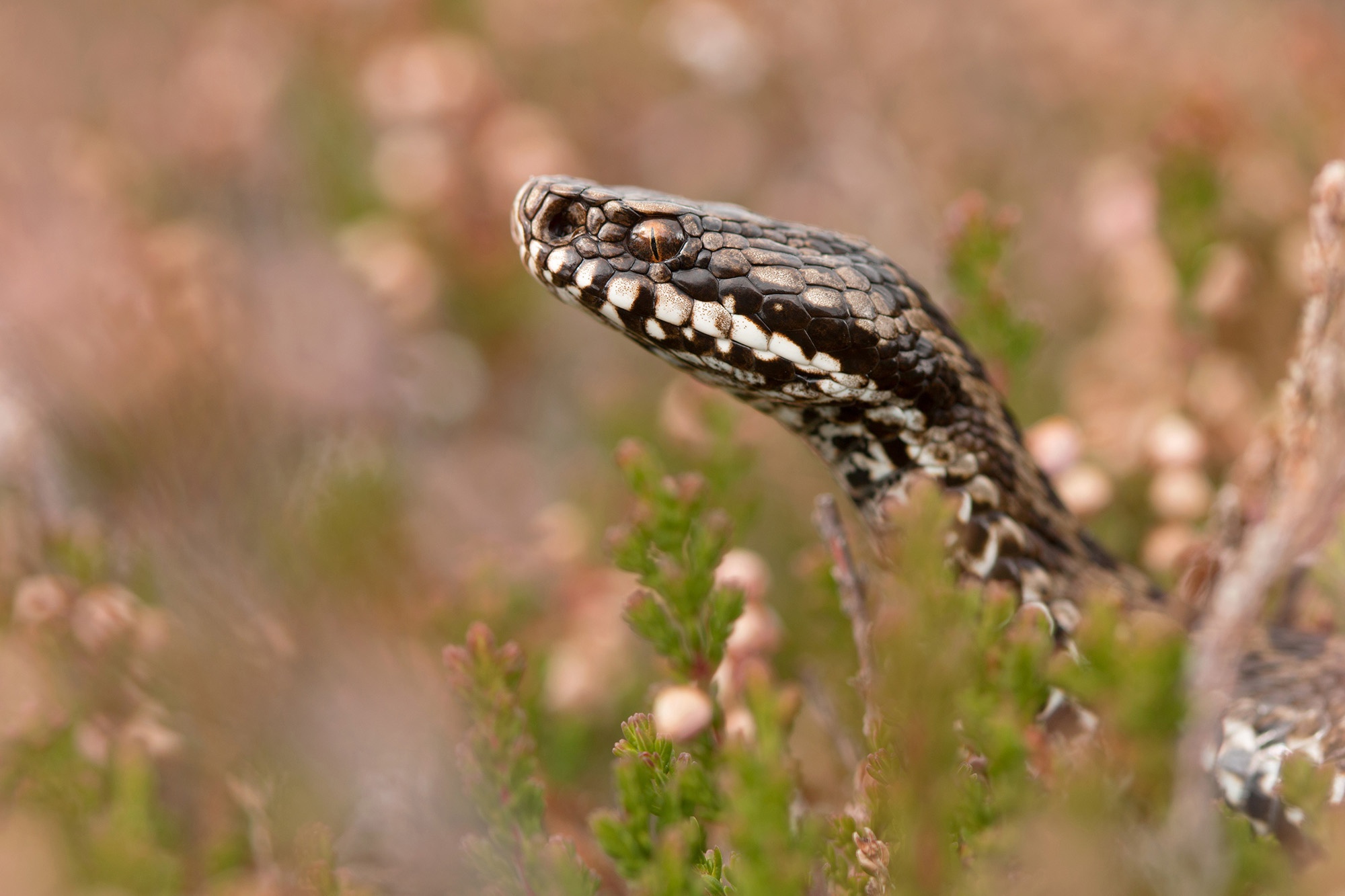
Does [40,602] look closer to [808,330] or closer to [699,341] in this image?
[699,341]

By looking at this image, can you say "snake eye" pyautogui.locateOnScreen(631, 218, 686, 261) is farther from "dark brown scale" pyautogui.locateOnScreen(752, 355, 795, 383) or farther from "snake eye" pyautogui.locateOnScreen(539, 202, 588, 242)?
"dark brown scale" pyautogui.locateOnScreen(752, 355, 795, 383)

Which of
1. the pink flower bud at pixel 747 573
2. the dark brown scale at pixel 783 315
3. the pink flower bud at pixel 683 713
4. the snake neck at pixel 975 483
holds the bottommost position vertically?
the pink flower bud at pixel 683 713

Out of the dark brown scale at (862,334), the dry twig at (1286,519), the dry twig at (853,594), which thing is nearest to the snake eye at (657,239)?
the dark brown scale at (862,334)

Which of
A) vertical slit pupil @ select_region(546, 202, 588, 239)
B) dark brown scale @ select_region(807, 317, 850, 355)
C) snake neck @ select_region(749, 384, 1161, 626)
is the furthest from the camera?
snake neck @ select_region(749, 384, 1161, 626)

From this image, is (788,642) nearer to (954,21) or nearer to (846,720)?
(846,720)

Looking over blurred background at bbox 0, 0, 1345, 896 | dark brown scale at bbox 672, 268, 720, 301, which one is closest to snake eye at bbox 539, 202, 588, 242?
dark brown scale at bbox 672, 268, 720, 301

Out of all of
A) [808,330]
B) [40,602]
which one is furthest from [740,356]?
[40,602]

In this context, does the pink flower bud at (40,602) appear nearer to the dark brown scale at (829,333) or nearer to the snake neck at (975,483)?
the snake neck at (975,483)
